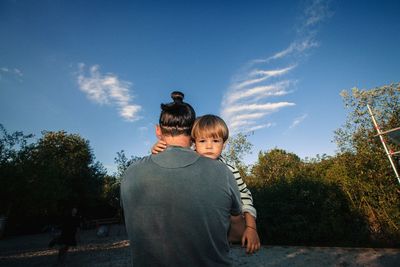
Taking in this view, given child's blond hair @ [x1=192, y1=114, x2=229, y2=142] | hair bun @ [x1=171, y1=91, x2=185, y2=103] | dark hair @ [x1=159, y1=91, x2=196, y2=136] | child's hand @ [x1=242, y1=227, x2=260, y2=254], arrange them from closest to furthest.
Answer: dark hair @ [x1=159, y1=91, x2=196, y2=136] → child's hand @ [x1=242, y1=227, x2=260, y2=254] → hair bun @ [x1=171, y1=91, x2=185, y2=103] → child's blond hair @ [x1=192, y1=114, x2=229, y2=142]

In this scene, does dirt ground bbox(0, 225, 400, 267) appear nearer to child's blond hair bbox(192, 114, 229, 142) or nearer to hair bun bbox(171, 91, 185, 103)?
child's blond hair bbox(192, 114, 229, 142)

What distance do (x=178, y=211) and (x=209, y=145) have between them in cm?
108

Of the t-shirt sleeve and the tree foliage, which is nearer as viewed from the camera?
the t-shirt sleeve

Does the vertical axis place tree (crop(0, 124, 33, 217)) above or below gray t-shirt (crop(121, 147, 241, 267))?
above

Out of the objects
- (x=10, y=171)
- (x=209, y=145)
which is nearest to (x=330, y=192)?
A: (x=209, y=145)

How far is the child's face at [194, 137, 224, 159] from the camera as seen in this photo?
235 centimetres

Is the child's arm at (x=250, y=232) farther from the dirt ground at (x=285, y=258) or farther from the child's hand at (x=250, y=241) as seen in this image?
the dirt ground at (x=285, y=258)

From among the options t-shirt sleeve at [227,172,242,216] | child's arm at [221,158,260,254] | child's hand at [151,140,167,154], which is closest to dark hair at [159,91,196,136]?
child's hand at [151,140,167,154]

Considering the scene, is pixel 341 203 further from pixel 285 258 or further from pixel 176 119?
pixel 176 119

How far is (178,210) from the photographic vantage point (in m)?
1.34

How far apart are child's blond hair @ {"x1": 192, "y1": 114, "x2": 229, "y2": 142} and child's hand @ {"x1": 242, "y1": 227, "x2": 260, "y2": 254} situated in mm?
956

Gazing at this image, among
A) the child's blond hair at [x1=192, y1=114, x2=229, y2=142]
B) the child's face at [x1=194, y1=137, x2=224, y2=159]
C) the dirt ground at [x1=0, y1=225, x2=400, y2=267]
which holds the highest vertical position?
the child's blond hair at [x1=192, y1=114, x2=229, y2=142]

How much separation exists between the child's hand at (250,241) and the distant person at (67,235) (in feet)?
33.0

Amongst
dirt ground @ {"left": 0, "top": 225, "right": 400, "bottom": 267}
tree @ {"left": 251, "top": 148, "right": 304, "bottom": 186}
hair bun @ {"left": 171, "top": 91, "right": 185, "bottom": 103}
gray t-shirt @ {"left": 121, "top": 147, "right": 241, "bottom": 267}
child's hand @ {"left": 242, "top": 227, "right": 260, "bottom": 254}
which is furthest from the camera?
tree @ {"left": 251, "top": 148, "right": 304, "bottom": 186}
